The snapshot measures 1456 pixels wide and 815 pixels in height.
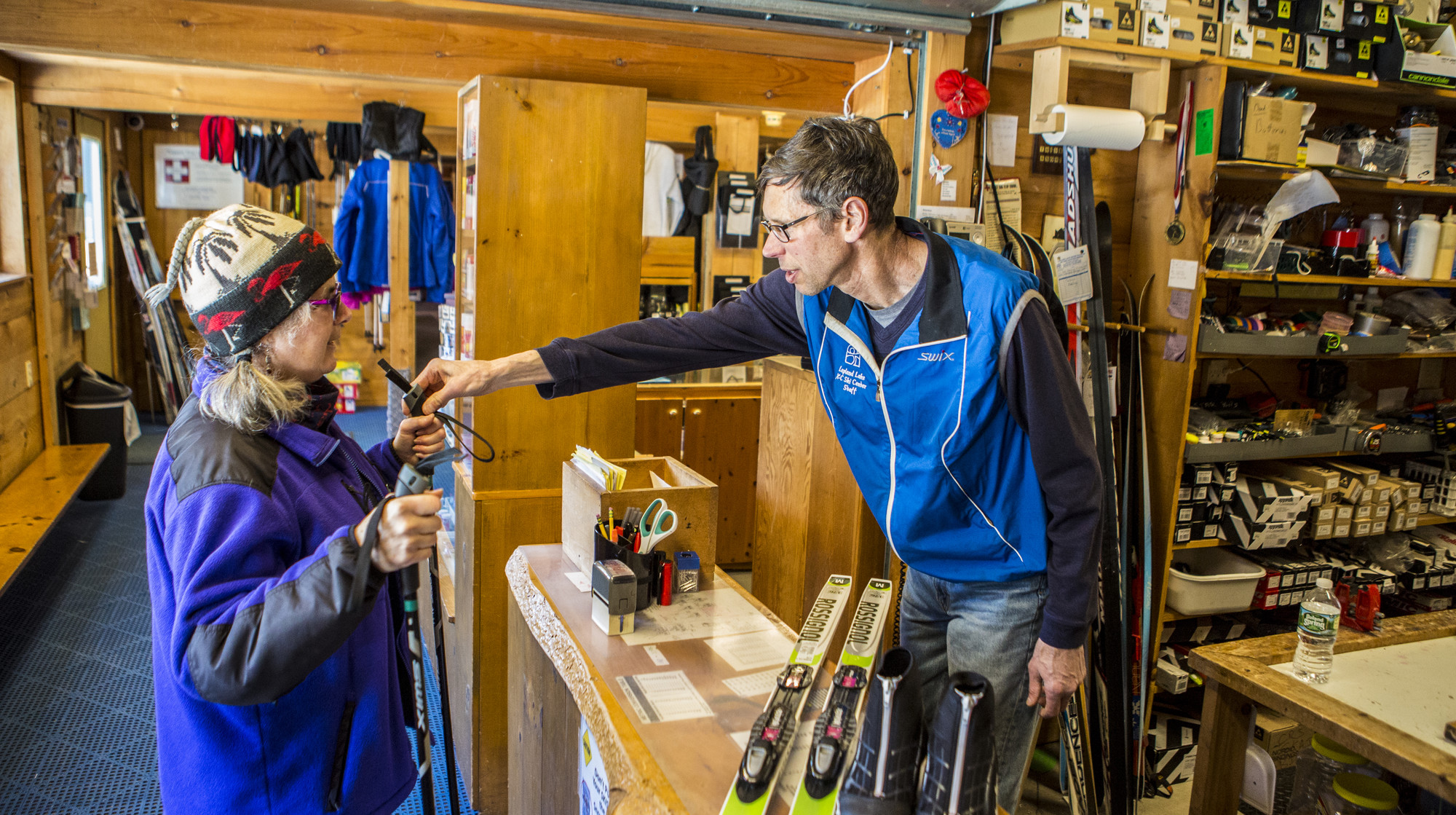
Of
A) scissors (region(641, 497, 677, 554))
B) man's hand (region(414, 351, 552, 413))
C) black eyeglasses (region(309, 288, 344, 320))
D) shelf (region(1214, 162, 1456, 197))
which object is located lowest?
scissors (region(641, 497, 677, 554))

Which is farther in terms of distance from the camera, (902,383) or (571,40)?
(571,40)

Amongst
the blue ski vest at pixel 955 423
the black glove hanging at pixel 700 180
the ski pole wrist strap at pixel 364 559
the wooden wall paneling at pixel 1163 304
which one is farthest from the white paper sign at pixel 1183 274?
the black glove hanging at pixel 700 180

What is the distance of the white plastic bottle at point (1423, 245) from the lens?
3428 mm

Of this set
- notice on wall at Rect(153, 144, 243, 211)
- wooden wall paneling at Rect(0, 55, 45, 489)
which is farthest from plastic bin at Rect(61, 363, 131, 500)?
notice on wall at Rect(153, 144, 243, 211)

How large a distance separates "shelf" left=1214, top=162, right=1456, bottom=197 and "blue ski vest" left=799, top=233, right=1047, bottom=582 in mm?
1760

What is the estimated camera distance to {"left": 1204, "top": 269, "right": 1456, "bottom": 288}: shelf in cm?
302

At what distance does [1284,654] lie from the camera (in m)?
2.12

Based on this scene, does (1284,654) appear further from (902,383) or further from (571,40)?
(571,40)

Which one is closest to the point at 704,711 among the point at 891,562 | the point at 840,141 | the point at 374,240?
the point at 840,141

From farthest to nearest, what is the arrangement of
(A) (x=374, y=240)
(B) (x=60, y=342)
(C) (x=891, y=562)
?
(B) (x=60, y=342)
(A) (x=374, y=240)
(C) (x=891, y=562)

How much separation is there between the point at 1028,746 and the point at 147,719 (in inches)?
118

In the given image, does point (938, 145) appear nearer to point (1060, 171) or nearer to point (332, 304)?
point (1060, 171)

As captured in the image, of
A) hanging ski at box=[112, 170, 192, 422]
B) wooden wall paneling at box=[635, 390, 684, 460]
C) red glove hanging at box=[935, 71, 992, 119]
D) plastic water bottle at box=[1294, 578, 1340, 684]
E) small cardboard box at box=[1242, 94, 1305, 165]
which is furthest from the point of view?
hanging ski at box=[112, 170, 192, 422]

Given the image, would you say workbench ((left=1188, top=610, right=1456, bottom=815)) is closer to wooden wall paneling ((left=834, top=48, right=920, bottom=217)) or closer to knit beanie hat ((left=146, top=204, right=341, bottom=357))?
wooden wall paneling ((left=834, top=48, right=920, bottom=217))
